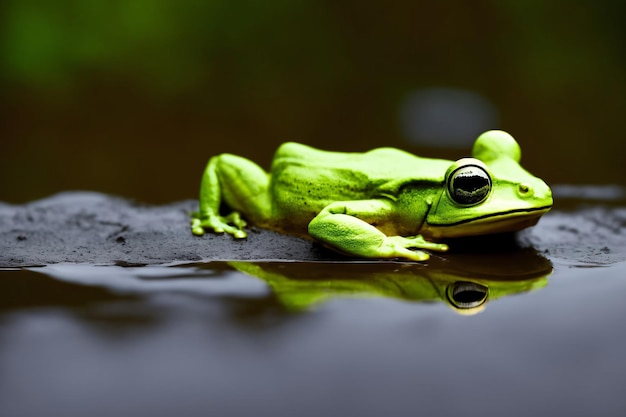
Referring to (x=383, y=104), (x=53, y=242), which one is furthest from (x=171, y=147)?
(x=53, y=242)

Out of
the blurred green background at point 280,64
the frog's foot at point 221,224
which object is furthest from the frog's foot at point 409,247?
the blurred green background at point 280,64

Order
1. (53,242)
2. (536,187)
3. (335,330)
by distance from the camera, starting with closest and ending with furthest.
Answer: (335,330), (536,187), (53,242)

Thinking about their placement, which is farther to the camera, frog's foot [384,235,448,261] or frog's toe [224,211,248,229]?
frog's toe [224,211,248,229]

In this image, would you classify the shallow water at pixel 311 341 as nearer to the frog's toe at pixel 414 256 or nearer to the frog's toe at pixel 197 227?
the frog's toe at pixel 414 256

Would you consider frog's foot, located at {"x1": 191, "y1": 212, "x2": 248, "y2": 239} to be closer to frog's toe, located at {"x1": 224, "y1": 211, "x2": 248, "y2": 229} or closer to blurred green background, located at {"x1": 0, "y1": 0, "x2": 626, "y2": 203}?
frog's toe, located at {"x1": 224, "y1": 211, "x2": 248, "y2": 229}

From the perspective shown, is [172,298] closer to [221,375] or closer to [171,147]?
[221,375]

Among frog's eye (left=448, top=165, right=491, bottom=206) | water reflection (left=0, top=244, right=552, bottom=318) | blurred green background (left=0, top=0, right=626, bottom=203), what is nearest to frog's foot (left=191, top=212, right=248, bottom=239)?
water reflection (left=0, top=244, right=552, bottom=318)
